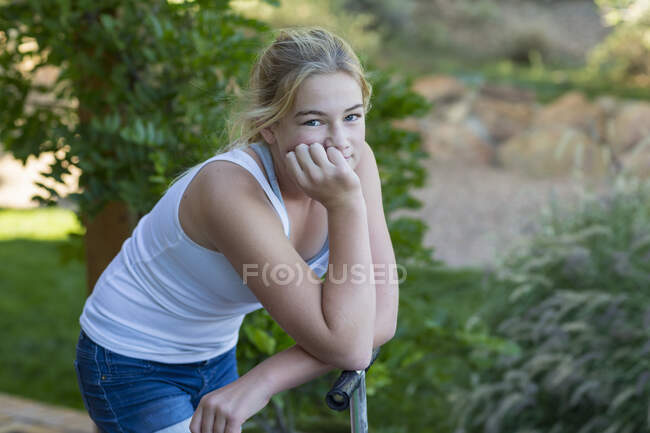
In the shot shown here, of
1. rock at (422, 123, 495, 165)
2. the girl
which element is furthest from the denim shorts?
rock at (422, 123, 495, 165)

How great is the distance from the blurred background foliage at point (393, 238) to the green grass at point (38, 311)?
0.03m

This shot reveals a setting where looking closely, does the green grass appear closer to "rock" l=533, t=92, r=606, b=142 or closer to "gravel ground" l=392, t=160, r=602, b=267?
"gravel ground" l=392, t=160, r=602, b=267

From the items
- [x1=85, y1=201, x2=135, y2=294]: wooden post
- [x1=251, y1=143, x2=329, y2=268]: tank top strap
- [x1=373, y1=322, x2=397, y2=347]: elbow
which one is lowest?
[x1=85, y1=201, x2=135, y2=294]: wooden post

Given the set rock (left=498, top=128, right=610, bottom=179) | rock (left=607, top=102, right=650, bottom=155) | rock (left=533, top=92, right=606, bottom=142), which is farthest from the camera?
rock (left=533, top=92, right=606, bottom=142)

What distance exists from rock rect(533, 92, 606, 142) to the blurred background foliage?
196 inches

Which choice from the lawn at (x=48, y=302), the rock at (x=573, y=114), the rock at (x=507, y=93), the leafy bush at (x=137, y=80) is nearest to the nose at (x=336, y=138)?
the leafy bush at (x=137, y=80)

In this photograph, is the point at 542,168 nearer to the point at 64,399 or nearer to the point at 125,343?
the point at 64,399

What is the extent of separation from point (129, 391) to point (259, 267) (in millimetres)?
487

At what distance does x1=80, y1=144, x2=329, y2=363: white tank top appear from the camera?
1457 millimetres

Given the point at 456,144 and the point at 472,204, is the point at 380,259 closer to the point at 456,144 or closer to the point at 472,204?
the point at 472,204

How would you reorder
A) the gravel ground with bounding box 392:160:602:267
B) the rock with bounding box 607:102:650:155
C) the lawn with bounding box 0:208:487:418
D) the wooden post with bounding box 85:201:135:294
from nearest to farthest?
the wooden post with bounding box 85:201:135:294 < the lawn with bounding box 0:208:487:418 < the gravel ground with bounding box 392:160:602:267 < the rock with bounding box 607:102:650:155

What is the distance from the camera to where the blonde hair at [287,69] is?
4.56 feet

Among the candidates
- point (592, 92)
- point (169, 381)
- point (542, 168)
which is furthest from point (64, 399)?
point (592, 92)

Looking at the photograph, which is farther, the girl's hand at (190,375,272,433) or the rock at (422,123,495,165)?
the rock at (422,123,495,165)
